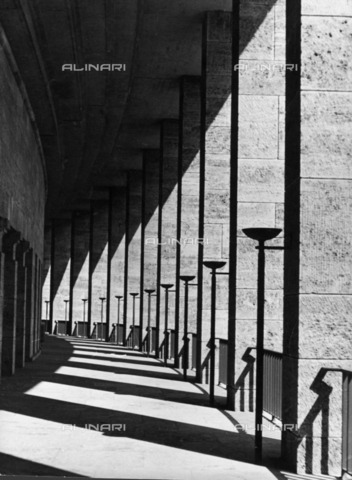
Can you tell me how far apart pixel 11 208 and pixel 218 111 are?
5.13 meters

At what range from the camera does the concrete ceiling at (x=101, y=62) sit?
675 inches

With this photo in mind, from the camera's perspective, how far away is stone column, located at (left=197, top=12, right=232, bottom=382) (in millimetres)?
18672

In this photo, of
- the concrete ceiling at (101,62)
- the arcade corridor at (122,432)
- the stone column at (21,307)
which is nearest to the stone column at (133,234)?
the concrete ceiling at (101,62)

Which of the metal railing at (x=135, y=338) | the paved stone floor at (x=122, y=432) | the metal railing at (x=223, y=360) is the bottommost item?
the metal railing at (x=135, y=338)

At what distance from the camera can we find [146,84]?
24.9 metres

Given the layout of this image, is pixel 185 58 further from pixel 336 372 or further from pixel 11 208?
pixel 336 372

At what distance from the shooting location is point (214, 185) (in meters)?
18.7

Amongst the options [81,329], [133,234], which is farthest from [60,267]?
[133,234]

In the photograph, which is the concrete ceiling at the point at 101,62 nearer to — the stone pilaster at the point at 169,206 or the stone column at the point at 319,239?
the stone pilaster at the point at 169,206

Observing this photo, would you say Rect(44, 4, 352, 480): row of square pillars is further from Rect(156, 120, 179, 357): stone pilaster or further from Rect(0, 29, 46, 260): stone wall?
Rect(0, 29, 46, 260): stone wall

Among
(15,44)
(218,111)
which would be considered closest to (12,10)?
(15,44)

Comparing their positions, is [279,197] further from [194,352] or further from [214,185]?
[194,352]

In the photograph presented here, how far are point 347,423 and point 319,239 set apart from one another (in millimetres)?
1963

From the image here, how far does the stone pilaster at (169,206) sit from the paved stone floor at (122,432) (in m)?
10.2
